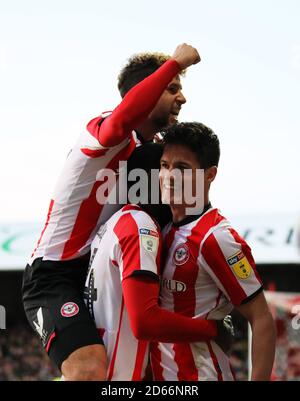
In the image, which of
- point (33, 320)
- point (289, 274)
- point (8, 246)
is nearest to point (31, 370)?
point (8, 246)

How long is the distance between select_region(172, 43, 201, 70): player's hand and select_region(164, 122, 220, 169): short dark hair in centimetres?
27

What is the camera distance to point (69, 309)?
3412mm

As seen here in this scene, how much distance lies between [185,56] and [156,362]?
4.54ft

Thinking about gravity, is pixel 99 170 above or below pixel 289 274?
above

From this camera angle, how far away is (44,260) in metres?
3.63

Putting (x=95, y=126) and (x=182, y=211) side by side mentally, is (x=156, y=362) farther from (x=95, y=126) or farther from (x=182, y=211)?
(x=95, y=126)

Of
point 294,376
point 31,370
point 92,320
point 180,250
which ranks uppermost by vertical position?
point 180,250

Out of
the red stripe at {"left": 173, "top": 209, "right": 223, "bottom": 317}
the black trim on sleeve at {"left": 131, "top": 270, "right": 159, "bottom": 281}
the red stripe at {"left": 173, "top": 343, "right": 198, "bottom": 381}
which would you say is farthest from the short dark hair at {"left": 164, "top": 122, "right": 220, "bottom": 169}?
the red stripe at {"left": 173, "top": 343, "right": 198, "bottom": 381}

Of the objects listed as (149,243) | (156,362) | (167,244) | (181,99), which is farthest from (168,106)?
(156,362)

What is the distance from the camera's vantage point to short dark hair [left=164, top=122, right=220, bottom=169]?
11.1ft

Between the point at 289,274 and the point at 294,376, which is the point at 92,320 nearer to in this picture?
the point at 294,376

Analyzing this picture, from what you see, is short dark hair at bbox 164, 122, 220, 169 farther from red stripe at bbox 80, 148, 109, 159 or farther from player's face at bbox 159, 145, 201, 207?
red stripe at bbox 80, 148, 109, 159

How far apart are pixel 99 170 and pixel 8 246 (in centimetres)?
908

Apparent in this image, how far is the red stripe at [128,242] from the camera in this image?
314 centimetres
